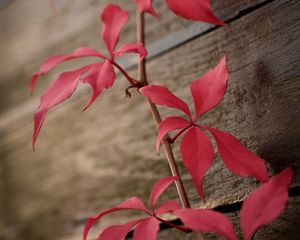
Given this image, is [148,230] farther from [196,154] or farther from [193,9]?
[193,9]

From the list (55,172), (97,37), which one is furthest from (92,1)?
(55,172)

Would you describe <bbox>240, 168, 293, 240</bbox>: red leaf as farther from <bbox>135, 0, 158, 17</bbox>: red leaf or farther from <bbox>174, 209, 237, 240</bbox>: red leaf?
<bbox>135, 0, 158, 17</bbox>: red leaf

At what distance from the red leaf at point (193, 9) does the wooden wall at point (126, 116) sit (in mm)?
169

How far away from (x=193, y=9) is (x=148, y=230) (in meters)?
0.26

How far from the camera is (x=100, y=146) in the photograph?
0.77 metres

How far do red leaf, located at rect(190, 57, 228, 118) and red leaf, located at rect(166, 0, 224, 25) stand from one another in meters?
0.06

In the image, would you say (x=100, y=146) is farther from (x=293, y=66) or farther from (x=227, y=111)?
(x=293, y=66)

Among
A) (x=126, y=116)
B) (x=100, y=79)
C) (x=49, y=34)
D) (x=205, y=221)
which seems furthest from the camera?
(x=49, y=34)

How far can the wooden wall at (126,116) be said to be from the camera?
0.53 meters

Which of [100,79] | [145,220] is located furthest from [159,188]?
[100,79]

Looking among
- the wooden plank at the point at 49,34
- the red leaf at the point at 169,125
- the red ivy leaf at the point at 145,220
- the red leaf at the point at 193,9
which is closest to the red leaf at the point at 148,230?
the red ivy leaf at the point at 145,220

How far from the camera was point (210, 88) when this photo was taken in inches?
17.5

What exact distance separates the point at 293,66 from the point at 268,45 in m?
0.05

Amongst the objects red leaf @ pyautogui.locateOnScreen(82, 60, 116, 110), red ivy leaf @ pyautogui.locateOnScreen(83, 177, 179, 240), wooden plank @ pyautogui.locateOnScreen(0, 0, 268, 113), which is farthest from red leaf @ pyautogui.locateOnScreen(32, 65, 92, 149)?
wooden plank @ pyautogui.locateOnScreen(0, 0, 268, 113)
